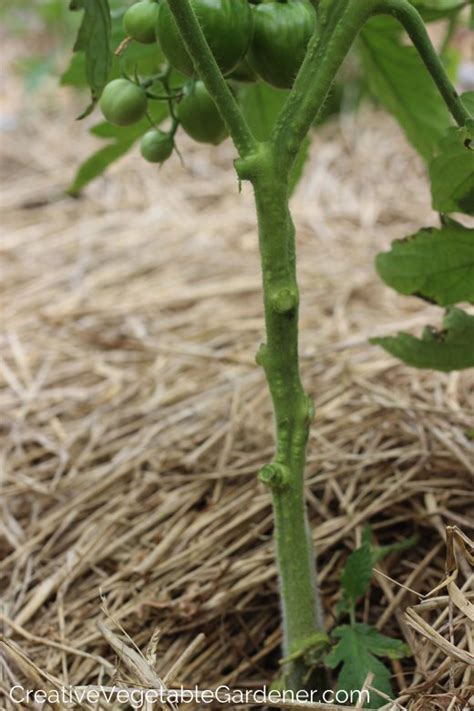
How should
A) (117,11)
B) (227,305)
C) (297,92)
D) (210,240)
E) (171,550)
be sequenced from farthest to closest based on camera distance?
1. (210,240)
2. (227,305)
3. (171,550)
4. (117,11)
5. (297,92)

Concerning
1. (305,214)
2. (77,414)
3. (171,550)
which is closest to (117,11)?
(171,550)

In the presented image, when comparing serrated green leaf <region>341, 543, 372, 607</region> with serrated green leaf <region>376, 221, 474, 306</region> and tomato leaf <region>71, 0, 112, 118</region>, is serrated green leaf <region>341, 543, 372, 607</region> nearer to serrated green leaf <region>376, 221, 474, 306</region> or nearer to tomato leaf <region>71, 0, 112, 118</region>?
serrated green leaf <region>376, 221, 474, 306</region>

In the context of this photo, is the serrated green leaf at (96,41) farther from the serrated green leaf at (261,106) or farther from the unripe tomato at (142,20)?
the serrated green leaf at (261,106)

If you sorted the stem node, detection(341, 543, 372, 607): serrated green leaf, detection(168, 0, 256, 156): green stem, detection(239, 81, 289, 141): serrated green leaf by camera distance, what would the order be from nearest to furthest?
detection(168, 0, 256, 156): green stem < the stem node < detection(341, 543, 372, 607): serrated green leaf < detection(239, 81, 289, 141): serrated green leaf

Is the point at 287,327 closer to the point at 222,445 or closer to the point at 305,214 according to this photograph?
the point at 222,445

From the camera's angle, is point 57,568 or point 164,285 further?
point 164,285

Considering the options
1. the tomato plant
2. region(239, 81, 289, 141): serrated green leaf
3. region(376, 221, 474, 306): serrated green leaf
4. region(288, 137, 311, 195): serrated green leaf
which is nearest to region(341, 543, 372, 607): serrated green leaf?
the tomato plant

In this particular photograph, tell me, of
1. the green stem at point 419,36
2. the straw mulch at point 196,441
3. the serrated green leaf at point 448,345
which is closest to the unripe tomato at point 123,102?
the green stem at point 419,36
